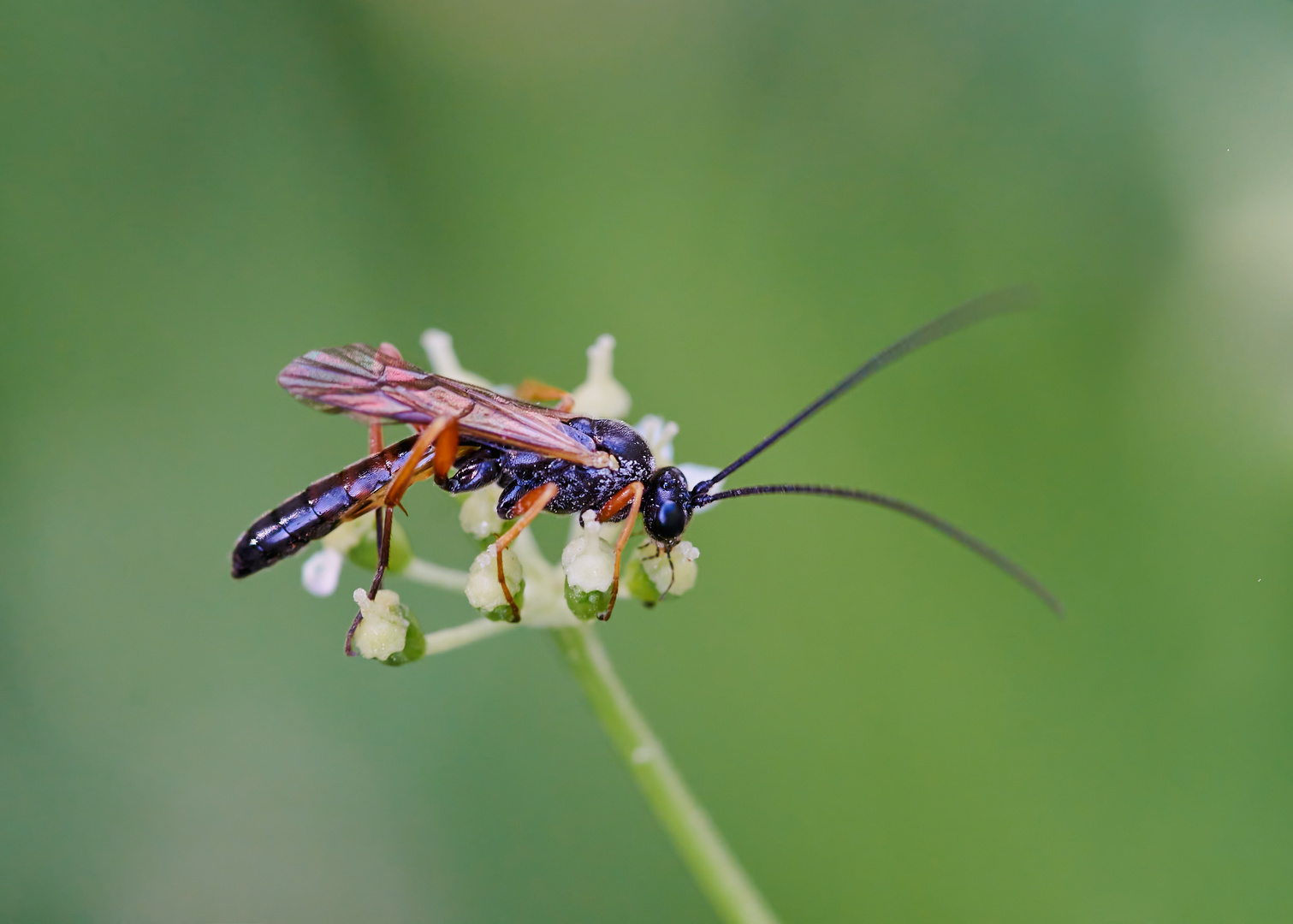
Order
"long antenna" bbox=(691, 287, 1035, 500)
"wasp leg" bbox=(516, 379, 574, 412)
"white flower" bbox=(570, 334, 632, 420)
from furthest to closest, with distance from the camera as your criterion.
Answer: "wasp leg" bbox=(516, 379, 574, 412) < "white flower" bbox=(570, 334, 632, 420) < "long antenna" bbox=(691, 287, 1035, 500)

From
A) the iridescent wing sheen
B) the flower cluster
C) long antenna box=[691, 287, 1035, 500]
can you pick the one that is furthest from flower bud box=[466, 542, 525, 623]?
long antenna box=[691, 287, 1035, 500]

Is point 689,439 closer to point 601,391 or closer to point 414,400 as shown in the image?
point 601,391

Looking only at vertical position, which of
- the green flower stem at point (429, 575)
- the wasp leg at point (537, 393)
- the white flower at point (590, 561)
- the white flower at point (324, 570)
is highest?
the wasp leg at point (537, 393)

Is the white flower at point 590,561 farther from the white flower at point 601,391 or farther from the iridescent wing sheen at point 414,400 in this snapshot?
the white flower at point 601,391

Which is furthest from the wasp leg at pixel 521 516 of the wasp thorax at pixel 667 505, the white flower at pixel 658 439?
the white flower at pixel 658 439

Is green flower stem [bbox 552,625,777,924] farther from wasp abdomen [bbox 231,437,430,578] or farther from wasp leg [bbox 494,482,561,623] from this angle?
wasp abdomen [bbox 231,437,430,578]
